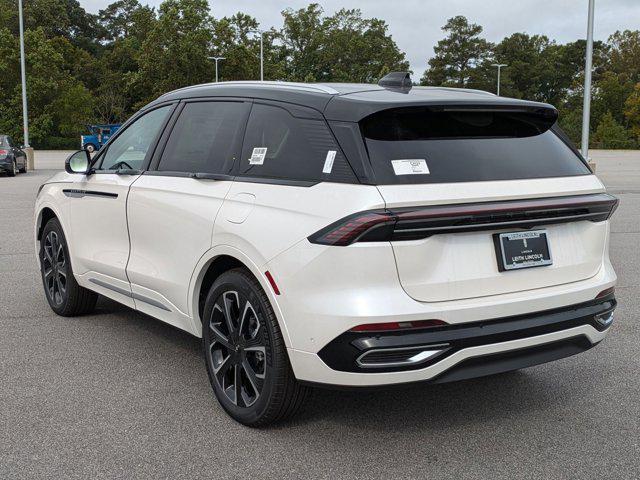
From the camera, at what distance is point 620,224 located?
12.8 meters

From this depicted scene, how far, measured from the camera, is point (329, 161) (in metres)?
3.45

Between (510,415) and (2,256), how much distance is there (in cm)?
720

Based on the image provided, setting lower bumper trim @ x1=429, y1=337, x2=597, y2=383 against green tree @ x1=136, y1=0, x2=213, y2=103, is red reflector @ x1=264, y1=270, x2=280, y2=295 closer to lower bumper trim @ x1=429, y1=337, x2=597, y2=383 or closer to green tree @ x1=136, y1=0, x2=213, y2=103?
lower bumper trim @ x1=429, y1=337, x2=597, y2=383

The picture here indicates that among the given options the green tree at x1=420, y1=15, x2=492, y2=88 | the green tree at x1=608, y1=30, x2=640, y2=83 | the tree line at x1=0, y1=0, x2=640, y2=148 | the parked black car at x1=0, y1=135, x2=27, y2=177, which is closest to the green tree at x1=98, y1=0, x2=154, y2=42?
the tree line at x1=0, y1=0, x2=640, y2=148

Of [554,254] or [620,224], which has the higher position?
[554,254]

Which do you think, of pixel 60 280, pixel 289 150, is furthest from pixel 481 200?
pixel 60 280

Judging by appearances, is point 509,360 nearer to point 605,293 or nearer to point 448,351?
point 448,351

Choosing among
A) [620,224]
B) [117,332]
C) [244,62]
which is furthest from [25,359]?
[244,62]

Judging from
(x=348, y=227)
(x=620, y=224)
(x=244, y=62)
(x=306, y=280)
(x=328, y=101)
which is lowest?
(x=620, y=224)

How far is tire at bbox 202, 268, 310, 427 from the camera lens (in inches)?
140

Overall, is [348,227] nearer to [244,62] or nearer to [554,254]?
[554,254]

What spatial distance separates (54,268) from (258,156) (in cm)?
304

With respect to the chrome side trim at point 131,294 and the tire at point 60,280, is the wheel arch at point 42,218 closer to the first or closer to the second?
the tire at point 60,280

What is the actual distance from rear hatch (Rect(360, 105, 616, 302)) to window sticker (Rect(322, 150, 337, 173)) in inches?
6.6
